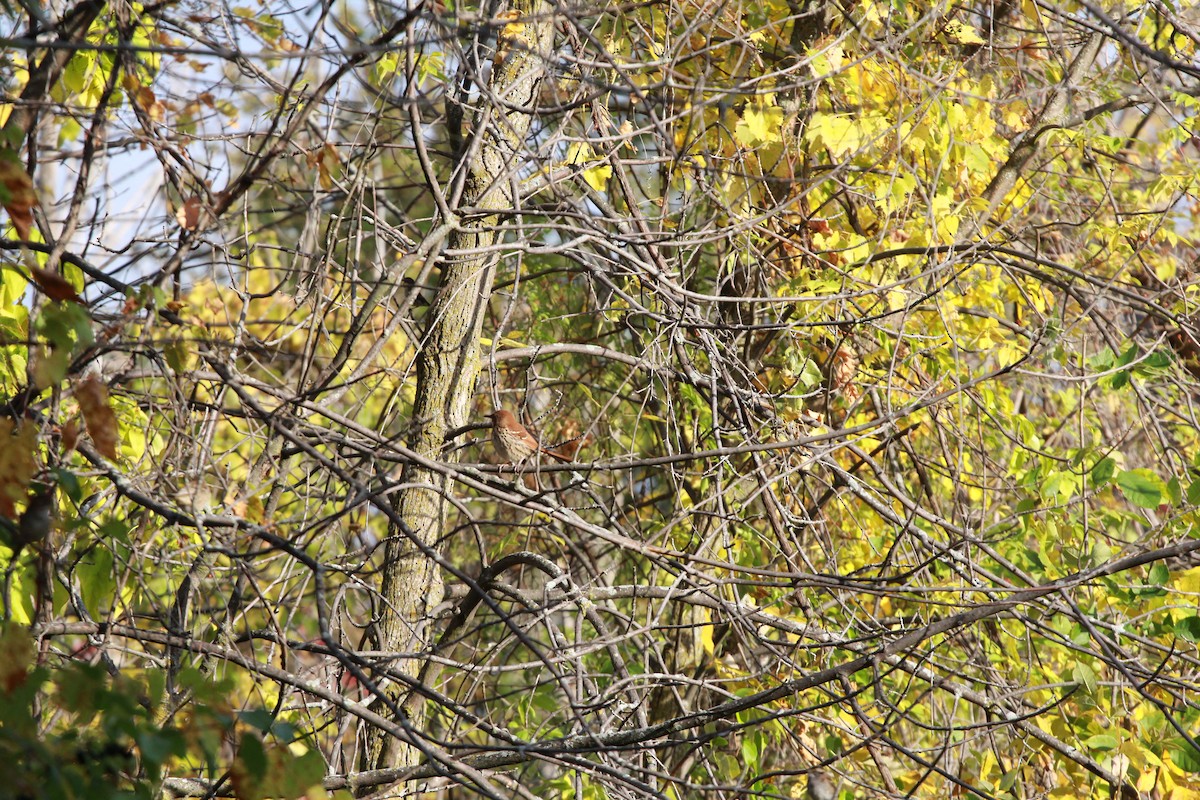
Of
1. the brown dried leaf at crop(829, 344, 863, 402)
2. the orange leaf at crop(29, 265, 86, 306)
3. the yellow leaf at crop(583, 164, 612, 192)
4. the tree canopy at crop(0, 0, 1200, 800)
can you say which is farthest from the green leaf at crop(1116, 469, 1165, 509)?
the orange leaf at crop(29, 265, 86, 306)

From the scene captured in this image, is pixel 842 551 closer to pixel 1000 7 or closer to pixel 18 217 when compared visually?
pixel 1000 7

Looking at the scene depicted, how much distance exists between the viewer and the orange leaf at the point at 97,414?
222cm

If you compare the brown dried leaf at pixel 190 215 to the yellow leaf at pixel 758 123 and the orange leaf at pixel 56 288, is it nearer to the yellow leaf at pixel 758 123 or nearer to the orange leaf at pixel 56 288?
the orange leaf at pixel 56 288

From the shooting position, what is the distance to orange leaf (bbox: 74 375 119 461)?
7.29 feet

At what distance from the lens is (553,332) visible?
6039mm

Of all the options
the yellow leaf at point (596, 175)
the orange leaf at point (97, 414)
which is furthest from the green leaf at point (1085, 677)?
the orange leaf at point (97, 414)

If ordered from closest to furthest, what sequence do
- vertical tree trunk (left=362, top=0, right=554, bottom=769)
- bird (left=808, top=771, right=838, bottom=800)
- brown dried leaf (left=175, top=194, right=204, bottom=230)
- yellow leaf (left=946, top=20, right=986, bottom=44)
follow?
brown dried leaf (left=175, top=194, right=204, bottom=230) → vertical tree trunk (left=362, top=0, right=554, bottom=769) → yellow leaf (left=946, top=20, right=986, bottom=44) → bird (left=808, top=771, right=838, bottom=800)

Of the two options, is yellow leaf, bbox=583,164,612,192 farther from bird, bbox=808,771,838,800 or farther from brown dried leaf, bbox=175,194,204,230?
bird, bbox=808,771,838,800

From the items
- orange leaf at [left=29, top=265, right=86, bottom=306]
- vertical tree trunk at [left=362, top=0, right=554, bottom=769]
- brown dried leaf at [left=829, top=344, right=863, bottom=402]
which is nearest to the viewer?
orange leaf at [left=29, top=265, right=86, bottom=306]

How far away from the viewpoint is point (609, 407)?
4.83 meters

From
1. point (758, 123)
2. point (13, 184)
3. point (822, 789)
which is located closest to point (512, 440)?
point (758, 123)

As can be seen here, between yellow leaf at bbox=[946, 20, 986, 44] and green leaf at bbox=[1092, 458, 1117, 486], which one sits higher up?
yellow leaf at bbox=[946, 20, 986, 44]

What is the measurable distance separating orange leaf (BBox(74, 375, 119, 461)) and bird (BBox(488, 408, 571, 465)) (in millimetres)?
2193

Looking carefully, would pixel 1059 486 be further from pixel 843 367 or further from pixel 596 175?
pixel 596 175
